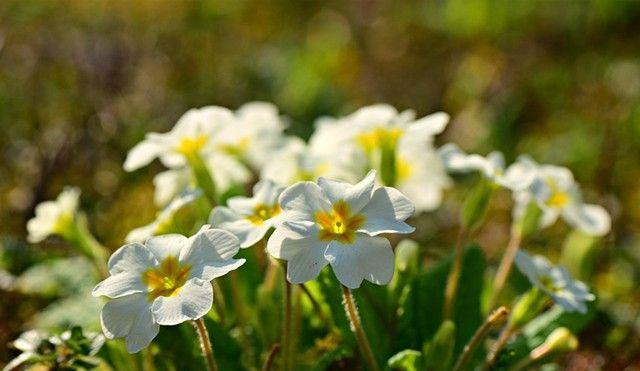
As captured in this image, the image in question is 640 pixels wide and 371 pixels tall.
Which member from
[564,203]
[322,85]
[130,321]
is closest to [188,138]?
[130,321]

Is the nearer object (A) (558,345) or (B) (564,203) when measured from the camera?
(A) (558,345)

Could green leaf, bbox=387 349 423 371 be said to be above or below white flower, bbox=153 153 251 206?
below

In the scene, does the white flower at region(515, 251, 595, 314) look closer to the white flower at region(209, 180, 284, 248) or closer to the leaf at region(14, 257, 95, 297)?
the white flower at region(209, 180, 284, 248)

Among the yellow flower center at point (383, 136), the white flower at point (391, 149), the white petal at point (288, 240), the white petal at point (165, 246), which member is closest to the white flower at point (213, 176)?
the white flower at point (391, 149)

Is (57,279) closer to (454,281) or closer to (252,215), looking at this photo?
(252,215)

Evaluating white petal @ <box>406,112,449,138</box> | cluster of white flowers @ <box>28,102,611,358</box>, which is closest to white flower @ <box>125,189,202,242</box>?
cluster of white flowers @ <box>28,102,611,358</box>

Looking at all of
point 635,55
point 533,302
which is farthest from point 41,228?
point 635,55

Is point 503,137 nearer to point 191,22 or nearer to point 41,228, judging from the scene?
point 191,22
